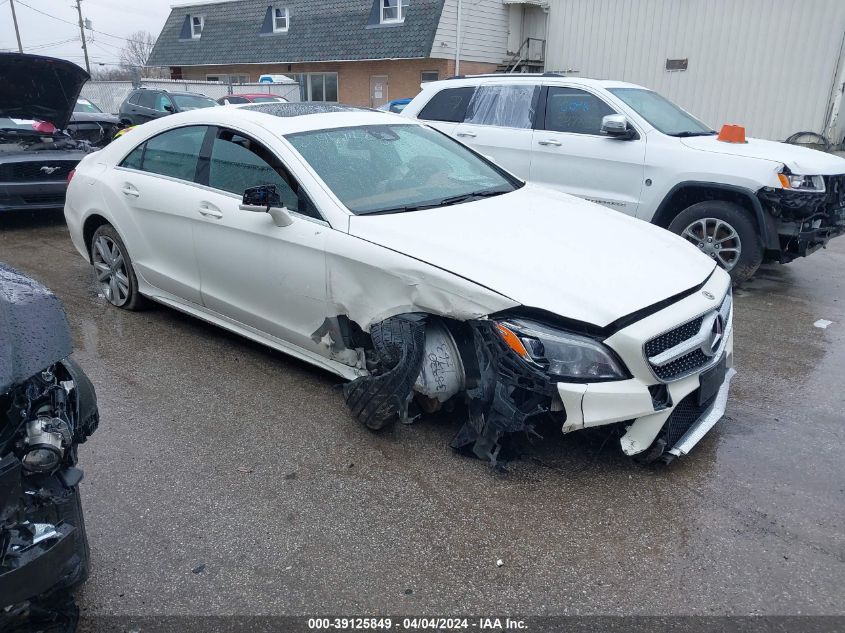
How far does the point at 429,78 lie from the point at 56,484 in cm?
2435

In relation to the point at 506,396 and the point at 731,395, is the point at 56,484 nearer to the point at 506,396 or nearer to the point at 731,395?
the point at 506,396

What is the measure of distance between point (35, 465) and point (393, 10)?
26.3m

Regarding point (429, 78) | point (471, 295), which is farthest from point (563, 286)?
point (429, 78)

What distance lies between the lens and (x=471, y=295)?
3109 millimetres

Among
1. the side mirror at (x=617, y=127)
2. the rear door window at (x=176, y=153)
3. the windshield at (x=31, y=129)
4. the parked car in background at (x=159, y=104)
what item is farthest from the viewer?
the parked car in background at (x=159, y=104)

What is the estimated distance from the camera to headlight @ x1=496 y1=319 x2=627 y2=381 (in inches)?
116

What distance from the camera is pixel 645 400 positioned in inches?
117

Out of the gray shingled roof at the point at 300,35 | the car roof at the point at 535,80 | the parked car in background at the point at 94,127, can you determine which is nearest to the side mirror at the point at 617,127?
the car roof at the point at 535,80

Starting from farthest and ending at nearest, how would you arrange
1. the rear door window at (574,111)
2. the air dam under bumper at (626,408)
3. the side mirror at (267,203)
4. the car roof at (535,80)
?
the car roof at (535,80) < the rear door window at (574,111) < the side mirror at (267,203) < the air dam under bumper at (626,408)

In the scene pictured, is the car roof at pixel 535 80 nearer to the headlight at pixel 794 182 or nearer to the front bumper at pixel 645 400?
the headlight at pixel 794 182

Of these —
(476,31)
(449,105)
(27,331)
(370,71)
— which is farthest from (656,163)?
(370,71)

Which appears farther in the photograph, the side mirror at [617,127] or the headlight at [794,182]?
the side mirror at [617,127]

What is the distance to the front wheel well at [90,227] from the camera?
538 centimetres

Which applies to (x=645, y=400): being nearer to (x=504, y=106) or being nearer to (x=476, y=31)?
(x=504, y=106)
